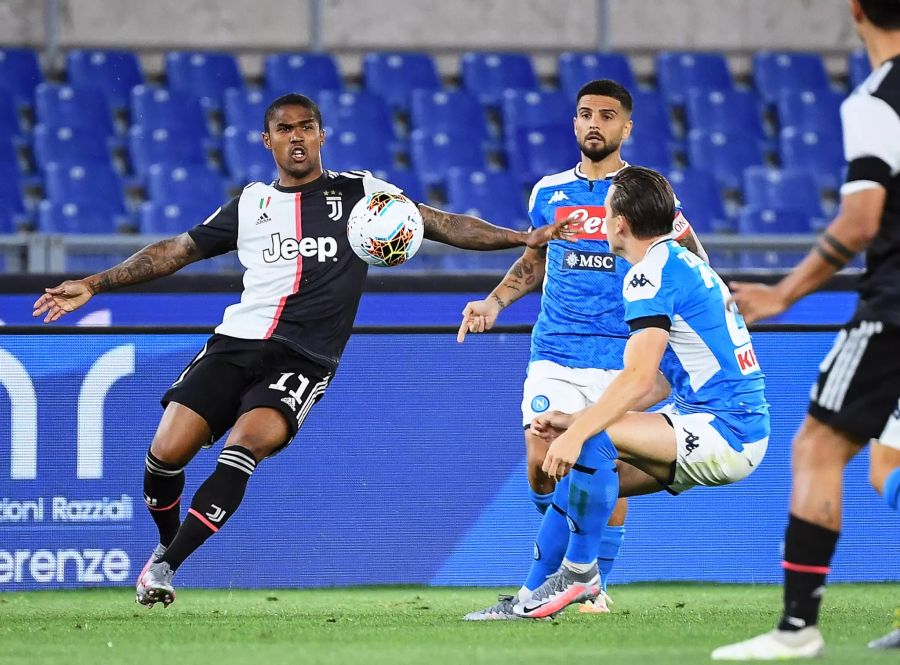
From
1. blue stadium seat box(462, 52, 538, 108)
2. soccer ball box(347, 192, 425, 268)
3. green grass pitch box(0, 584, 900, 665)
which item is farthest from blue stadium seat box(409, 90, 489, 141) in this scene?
soccer ball box(347, 192, 425, 268)

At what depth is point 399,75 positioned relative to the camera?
17.0m

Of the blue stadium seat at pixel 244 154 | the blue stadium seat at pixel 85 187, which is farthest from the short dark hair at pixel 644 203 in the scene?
the blue stadium seat at pixel 244 154

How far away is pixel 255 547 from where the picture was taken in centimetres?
795

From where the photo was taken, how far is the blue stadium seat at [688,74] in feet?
57.1

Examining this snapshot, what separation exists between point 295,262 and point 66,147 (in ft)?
29.9

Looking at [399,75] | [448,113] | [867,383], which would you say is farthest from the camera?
[399,75]

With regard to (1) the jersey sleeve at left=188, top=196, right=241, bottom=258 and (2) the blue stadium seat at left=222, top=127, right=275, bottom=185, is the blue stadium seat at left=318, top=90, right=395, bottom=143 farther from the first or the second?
(1) the jersey sleeve at left=188, top=196, right=241, bottom=258

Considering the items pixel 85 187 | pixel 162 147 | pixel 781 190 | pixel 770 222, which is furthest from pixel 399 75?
pixel 770 222

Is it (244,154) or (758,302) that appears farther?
(244,154)

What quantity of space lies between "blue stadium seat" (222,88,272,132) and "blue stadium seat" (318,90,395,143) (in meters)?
0.63

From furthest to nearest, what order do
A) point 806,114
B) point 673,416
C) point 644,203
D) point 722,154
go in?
point 806,114 < point 722,154 < point 673,416 < point 644,203

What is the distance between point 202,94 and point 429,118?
244cm

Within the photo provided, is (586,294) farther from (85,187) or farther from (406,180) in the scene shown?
(85,187)

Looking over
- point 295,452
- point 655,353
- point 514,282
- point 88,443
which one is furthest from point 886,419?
point 88,443
